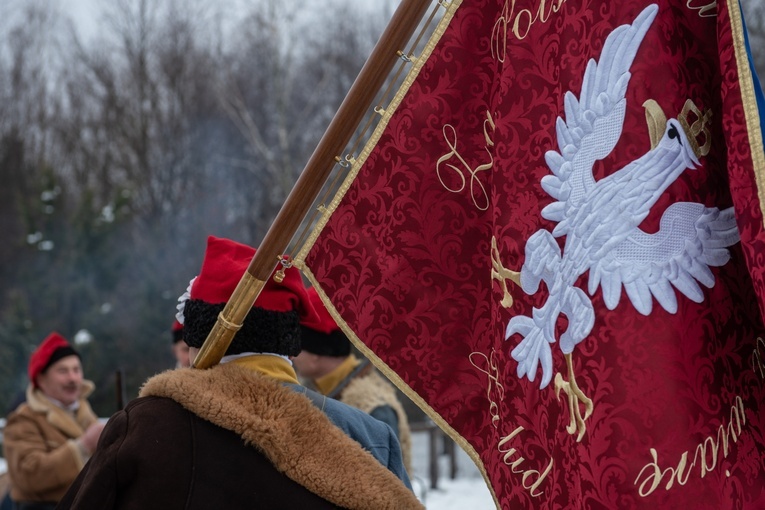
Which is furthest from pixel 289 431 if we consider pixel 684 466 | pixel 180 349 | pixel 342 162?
pixel 180 349

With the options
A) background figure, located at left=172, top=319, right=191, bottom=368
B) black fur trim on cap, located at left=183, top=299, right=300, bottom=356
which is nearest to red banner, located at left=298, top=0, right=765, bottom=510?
black fur trim on cap, located at left=183, top=299, right=300, bottom=356

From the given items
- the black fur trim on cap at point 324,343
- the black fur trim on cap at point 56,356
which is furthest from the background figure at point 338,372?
the black fur trim on cap at point 56,356

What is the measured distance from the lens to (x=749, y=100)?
5.85 feet

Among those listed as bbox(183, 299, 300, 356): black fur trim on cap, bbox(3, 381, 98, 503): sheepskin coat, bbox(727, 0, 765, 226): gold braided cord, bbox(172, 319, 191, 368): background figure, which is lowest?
bbox(3, 381, 98, 503): sheepskin coat

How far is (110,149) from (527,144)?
22999mm

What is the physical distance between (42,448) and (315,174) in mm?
3874

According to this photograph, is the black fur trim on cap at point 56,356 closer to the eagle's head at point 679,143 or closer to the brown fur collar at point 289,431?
the brown fur collar at point 289,431

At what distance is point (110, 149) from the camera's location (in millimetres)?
23984

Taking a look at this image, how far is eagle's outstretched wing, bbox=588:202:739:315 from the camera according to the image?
74.3 inches

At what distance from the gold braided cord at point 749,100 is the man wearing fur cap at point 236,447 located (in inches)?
45.0

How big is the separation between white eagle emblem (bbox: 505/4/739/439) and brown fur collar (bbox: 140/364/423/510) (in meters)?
0.49

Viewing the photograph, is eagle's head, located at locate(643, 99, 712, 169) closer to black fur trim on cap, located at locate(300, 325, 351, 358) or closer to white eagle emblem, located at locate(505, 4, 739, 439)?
white eagle emblem, located at locate(505, 4, 739, 439)

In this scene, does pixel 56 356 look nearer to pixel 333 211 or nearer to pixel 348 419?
pixel 348 419

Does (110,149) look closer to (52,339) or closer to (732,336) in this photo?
(52,339)
